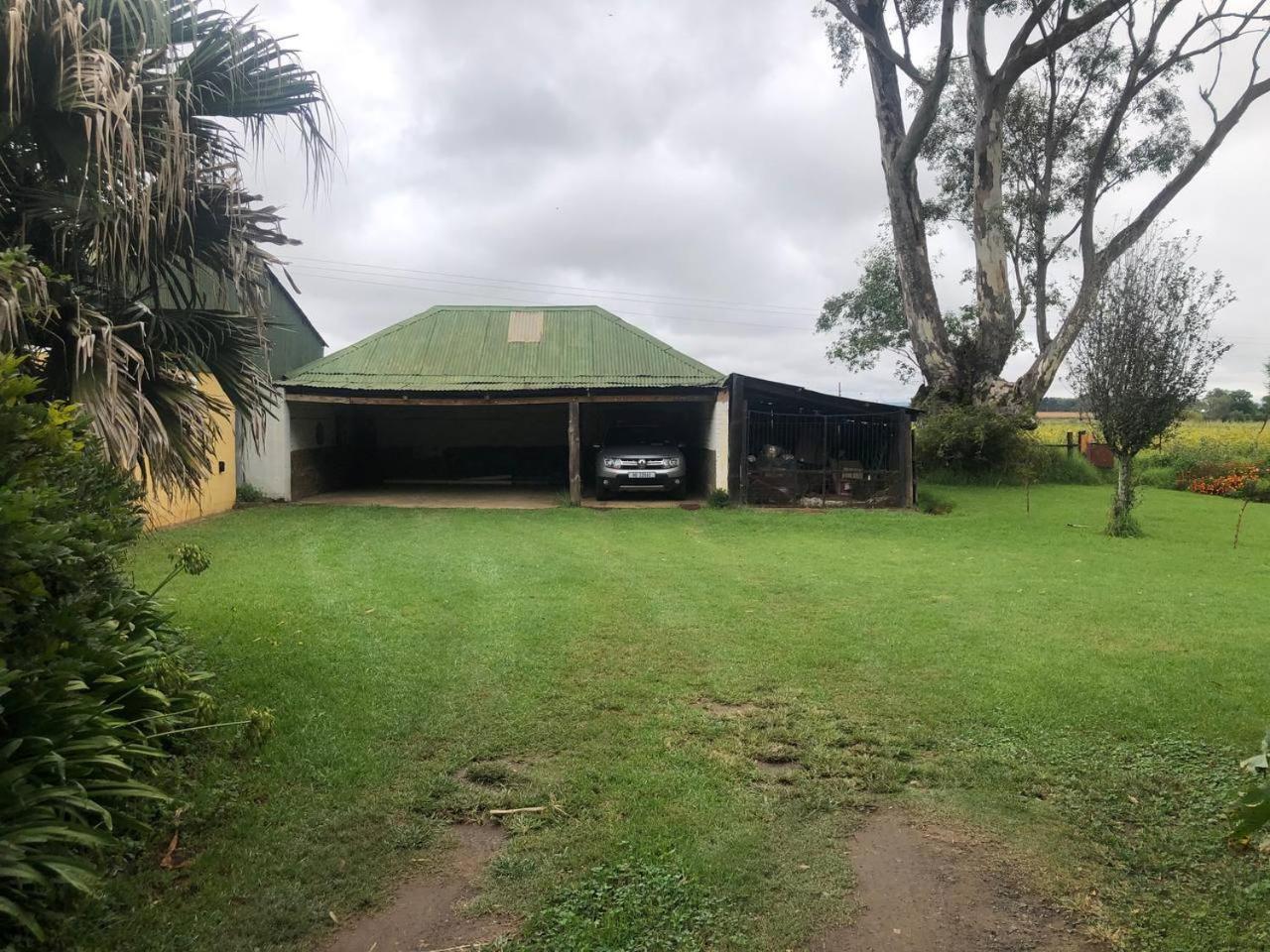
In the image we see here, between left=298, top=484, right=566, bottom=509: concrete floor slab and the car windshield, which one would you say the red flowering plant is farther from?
left=298, top=484, right=566, bottom=509: concrete floor slab

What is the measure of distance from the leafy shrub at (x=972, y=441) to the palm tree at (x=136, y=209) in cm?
1674

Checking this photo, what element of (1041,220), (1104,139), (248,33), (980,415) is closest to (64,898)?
(248,33)

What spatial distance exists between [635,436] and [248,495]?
7.57 meters

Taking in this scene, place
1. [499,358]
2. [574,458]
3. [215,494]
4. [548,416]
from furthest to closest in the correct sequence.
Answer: [548,416] → [499,358] → [574,458] → [215,494]

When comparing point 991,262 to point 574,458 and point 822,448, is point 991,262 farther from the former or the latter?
point 574,458

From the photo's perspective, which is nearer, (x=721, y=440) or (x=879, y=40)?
(x=721, y=440)

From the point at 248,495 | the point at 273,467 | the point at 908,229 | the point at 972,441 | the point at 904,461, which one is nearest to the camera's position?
the point at 248,495

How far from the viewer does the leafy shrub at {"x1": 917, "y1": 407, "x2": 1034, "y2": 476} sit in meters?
18.7

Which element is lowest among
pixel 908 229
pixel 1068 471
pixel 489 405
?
pixel 1068 471

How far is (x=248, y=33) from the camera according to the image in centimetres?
445

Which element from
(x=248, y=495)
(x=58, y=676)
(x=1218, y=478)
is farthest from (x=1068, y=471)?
(x=58, y=676)

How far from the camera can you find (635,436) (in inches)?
673

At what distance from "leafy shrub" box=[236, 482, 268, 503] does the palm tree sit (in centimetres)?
1048

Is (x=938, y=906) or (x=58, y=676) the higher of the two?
(x=58, y=676)
